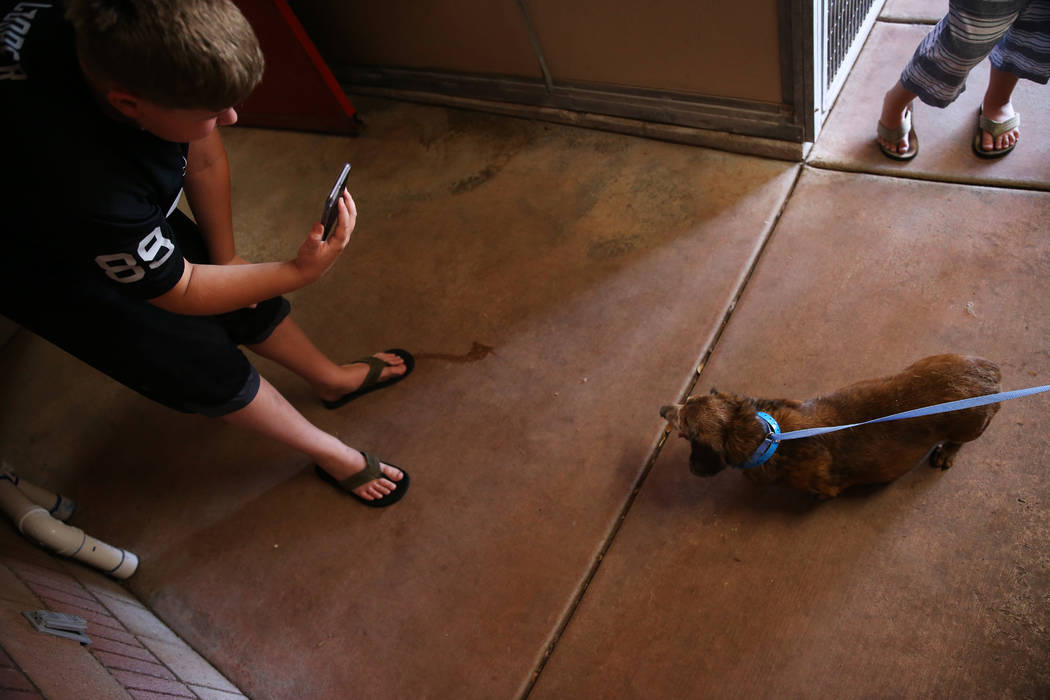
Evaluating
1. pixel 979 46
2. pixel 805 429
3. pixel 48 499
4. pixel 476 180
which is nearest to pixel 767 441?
pixel 805 429

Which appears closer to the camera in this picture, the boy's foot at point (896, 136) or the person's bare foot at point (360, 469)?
the person's bare foot at point (360, 469)

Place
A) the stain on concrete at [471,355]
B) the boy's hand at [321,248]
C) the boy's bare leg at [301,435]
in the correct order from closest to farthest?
the boy's hand at [321,248] < the boy's bare leg at [301,435] < the stain on concrete at [471,355]

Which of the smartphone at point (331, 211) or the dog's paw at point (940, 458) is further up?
the smartphone at point (331, 211)

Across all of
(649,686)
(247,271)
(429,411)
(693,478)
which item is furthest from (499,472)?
(247,271)

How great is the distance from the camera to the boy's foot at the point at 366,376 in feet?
8.12

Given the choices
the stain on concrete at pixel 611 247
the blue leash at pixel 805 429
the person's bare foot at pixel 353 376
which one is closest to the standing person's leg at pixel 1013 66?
the blue leash at pixel 805 429

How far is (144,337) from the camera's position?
1643 millimetres

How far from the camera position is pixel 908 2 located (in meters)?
3.09

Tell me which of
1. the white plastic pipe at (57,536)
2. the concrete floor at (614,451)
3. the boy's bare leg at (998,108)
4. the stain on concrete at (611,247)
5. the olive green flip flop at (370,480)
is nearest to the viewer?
the concrete floor at (614,451)

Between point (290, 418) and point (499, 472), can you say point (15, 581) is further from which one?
point (499, 472)

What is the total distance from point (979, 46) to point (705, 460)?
65.5 inches

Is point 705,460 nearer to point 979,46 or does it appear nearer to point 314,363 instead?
point 314,363

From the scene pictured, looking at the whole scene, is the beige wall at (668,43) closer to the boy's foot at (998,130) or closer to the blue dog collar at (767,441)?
the boy's foot at (998,130)

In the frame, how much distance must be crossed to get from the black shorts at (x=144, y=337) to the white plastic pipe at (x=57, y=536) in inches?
28.9
